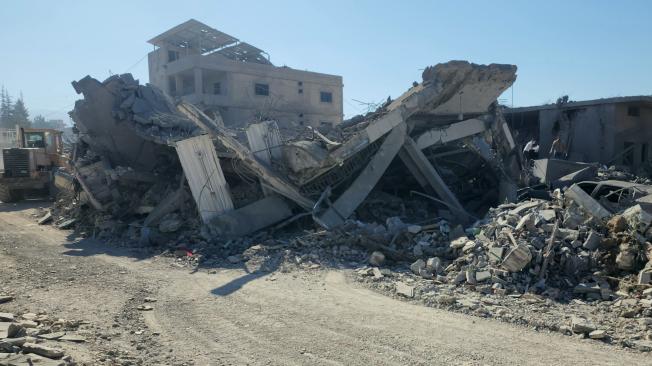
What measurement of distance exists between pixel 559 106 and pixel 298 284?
575 inches

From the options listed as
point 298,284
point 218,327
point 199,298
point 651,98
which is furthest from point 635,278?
point 651,98

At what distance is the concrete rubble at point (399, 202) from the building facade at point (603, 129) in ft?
11.9

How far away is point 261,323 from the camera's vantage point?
5.21 metres

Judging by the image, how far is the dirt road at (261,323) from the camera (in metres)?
4.27

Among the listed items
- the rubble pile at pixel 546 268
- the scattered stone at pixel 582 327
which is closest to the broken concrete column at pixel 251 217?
the rubble pile at pixel 546 268

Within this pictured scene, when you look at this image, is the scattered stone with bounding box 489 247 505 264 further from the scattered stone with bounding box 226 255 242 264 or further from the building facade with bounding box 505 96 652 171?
the building facade with bounding box 505 96 652 171

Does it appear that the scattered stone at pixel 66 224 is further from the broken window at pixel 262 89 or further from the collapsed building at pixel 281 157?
the broken window at pixel 262 89

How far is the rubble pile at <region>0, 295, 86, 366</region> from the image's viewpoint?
366 centimetres

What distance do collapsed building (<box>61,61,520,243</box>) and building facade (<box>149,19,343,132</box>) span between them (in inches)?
535

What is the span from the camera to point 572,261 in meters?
6.70

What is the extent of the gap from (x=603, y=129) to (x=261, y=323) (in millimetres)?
15650

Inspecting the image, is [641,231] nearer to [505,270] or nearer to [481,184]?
[505,270]

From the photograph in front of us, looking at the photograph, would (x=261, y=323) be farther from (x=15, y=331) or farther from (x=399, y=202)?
(x=399, y=202)

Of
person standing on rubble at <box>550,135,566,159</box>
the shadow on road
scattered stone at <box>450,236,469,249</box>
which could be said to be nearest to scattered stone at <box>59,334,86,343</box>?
the shadow on road
